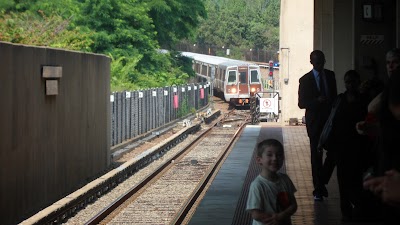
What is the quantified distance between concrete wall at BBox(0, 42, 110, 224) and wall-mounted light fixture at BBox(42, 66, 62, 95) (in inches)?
1.8

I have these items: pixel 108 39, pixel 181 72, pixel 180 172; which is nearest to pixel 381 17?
pixel 180 172

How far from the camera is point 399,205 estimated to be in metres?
3.50

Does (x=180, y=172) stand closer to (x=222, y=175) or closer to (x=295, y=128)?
(x=222, y=175)

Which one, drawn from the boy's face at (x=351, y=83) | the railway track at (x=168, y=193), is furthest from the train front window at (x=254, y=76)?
the boy's face at (x=351, y=83)

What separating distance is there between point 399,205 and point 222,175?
12.3 meters

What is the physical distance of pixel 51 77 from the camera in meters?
13.9

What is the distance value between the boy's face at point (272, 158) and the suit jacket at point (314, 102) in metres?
5.06

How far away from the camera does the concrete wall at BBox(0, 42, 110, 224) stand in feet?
38.4

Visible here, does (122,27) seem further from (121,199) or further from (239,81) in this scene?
(121,199)

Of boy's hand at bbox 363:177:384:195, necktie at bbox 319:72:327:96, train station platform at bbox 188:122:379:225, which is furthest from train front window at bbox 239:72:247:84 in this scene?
boy's hand at bbox 363:177:384:195

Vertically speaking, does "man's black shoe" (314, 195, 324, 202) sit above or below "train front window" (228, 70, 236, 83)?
below

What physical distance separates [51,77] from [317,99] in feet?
16.4

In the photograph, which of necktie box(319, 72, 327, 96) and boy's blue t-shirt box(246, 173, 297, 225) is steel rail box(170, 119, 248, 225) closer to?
necktie box(319, 72, 327, 96)

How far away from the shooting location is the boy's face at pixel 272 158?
5.55m
